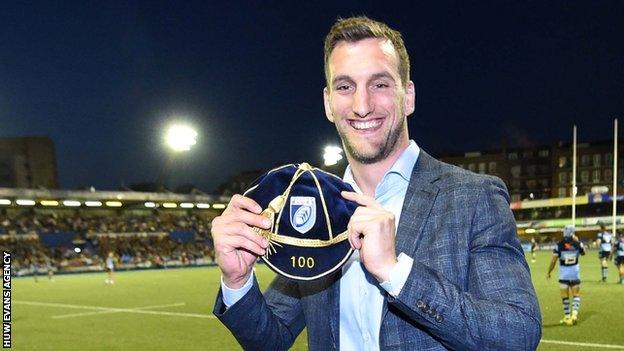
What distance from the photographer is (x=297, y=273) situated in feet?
7.18

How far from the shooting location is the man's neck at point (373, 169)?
2.35 metres

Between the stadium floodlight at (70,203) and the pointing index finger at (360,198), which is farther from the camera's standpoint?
the stadium floodlight at (70,203)

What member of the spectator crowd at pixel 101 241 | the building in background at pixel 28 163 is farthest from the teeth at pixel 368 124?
the building in background at pixel 28 163

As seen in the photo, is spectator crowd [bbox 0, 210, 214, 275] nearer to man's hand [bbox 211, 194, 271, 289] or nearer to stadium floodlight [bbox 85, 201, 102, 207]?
stadium floodlight [bbox 85, 201, 102, 207]

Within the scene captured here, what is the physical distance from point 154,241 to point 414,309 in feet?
187

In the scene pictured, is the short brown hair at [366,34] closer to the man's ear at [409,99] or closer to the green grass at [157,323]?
the man's ear at [409,99]

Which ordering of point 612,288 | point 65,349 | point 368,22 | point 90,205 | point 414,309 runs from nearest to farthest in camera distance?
point 414,309 < point 368,22 < point 65,349 < point 612,288 < point 90,205

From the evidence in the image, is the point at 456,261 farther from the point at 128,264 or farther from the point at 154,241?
the point at 154,241

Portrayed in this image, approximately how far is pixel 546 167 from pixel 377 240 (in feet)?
401

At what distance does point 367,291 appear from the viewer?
2268 mm

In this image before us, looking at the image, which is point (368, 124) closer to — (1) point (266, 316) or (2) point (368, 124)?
(2) point (368, 124)

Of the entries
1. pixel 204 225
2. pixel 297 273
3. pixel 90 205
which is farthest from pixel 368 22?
pixel 204 225

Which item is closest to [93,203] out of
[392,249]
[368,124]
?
[368,124]

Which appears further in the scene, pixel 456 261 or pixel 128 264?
pixel 128 264
